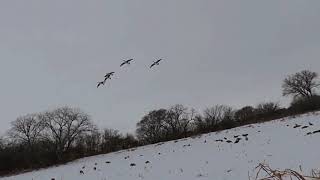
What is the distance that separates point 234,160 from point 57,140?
179 ft

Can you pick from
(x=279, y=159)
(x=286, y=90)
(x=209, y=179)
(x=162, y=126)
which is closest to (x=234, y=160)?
(x=279, y=159)

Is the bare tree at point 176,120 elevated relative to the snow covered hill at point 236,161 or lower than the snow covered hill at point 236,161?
elevated

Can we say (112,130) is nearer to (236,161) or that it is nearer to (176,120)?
(176,120)

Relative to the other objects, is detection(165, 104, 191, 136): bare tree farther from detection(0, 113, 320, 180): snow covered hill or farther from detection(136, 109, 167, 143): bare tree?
detection(0, 113, 320, 180): snow covered hill

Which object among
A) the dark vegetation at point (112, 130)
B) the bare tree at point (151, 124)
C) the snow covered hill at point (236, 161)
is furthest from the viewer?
the bare tree at point (151, 124)

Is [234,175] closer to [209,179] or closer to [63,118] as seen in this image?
[209,179]

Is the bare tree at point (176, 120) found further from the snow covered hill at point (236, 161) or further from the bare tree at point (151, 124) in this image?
the snow covered hill at point (236, 161)

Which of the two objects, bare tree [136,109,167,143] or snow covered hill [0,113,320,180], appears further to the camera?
bare tree [136,109,167,143]

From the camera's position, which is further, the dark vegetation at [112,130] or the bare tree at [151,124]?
the bare tree at [151,124]

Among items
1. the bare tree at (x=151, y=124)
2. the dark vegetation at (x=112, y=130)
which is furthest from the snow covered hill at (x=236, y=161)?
the bare tree at (x=151, y=124)

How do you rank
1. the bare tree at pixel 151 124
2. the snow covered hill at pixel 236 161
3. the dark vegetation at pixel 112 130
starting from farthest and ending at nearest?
1. the bare tree at pixel 151 124
2. the dark vegetation at pixel 112 130
3. the snow covered hill at pixel 236 161

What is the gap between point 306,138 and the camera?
1820 cm

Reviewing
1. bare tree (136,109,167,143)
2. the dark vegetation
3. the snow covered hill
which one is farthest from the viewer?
bare tree (136,109,167,143)

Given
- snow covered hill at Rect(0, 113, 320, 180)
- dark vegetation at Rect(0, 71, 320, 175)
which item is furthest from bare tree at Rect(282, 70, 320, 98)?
snow covered hill at Rect(0, 113, 320, 180)
